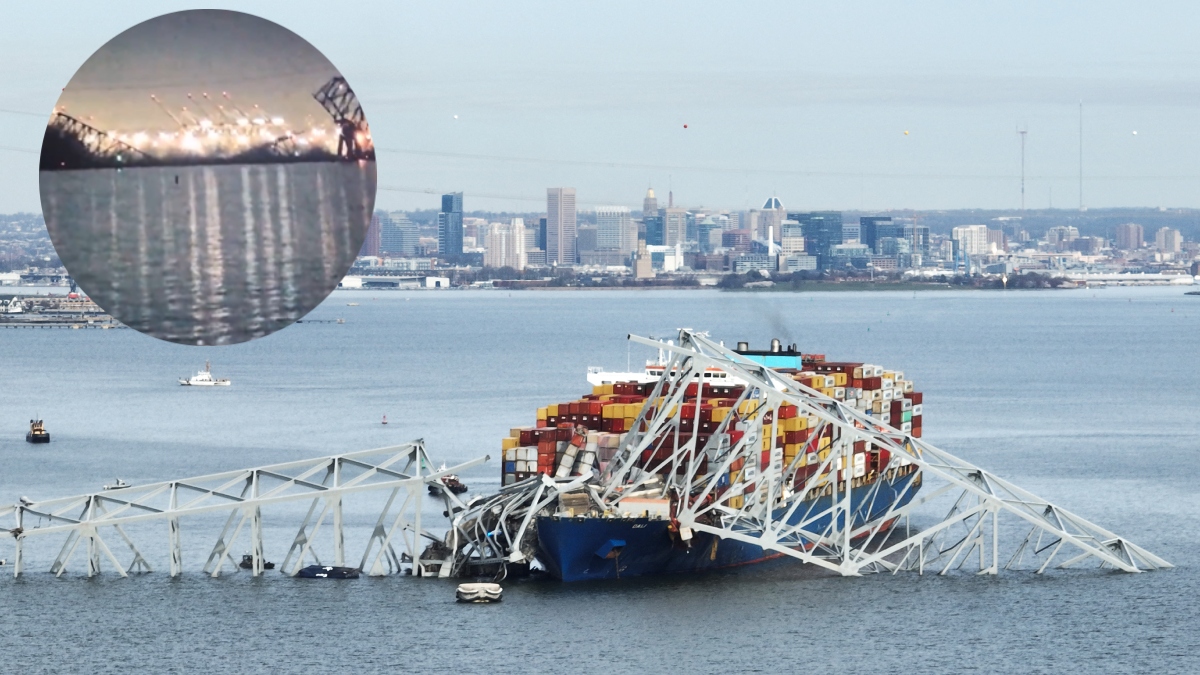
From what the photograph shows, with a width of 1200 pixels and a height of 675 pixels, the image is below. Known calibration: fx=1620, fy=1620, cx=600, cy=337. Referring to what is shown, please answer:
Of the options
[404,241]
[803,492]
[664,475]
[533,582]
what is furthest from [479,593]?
[404,241]

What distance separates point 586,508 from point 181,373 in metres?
69.5

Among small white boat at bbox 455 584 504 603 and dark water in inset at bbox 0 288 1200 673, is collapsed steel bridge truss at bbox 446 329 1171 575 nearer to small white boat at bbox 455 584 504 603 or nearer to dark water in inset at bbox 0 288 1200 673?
dark water in inset at bbox 0 288 1200 673

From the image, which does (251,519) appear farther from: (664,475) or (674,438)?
(674,438)

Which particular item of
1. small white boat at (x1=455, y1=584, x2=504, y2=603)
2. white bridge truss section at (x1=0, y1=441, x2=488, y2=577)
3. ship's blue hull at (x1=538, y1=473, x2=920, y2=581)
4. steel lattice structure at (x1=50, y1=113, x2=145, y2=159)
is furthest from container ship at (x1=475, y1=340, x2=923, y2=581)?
steel lattice structure at (x1=50, y1=113, x2=145, y2=159)

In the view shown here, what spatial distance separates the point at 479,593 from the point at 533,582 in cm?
230

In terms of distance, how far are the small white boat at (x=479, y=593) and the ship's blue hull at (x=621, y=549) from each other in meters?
1.84

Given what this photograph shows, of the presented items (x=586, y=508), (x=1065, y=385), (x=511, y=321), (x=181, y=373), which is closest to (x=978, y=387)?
(x=1065, y=385)

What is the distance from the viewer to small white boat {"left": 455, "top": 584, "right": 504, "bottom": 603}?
28.3 m

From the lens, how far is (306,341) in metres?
132

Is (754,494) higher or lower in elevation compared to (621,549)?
higher

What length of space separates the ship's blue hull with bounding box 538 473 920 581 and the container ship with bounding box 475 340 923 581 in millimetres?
25

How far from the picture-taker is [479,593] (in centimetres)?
2834

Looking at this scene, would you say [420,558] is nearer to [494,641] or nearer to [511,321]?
[494,641]

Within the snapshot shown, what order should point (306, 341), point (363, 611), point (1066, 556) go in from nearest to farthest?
point (363, 611), point (1066, 556), point (306, 341)
